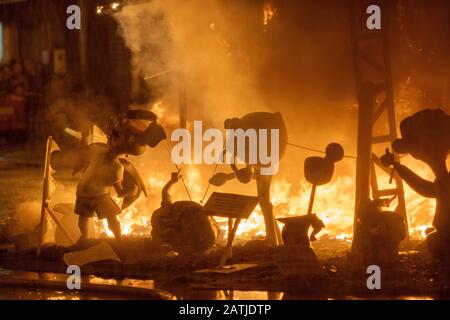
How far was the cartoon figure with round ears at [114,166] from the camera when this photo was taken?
30.5ft

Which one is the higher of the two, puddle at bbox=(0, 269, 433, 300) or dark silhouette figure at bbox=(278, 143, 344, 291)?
dark silhouette figure at bbox=(278, 143, 344, 291)

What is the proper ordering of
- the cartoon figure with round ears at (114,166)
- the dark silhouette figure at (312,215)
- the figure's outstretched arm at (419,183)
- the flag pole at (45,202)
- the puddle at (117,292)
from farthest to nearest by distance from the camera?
the flag pole at (45,202) < the cartoon figure with round ears at (114,166) < the figure's outstretched arm at (419,183) < the dark silhouette figure at (312,215) < the puddle at (117,292)

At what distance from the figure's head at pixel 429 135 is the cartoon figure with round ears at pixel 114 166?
3.11 m

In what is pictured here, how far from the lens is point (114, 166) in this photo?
31.0 feet

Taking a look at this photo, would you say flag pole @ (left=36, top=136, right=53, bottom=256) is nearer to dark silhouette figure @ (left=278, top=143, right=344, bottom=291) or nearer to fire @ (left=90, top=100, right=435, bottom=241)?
fire @ (left=90, top=100, right=435, bottom=241)

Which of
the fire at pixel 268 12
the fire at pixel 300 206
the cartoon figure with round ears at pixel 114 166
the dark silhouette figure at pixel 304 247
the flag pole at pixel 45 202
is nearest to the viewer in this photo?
the dark silhouette figure at pixel 304 247

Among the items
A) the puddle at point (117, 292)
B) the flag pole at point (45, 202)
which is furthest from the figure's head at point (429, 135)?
the flag pole at point (45, 202)

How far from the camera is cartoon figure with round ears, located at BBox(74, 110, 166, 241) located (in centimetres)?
928

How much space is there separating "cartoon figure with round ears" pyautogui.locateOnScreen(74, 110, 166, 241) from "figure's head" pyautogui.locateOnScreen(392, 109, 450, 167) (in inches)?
123

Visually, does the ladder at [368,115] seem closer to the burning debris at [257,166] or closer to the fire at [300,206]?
the burning debris at [257,166]

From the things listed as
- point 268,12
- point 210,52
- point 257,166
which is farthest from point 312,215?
point 210,52

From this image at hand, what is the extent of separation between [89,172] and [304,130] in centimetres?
480

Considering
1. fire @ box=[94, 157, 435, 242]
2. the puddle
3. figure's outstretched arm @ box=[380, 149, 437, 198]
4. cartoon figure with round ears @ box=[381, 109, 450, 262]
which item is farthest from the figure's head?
fire @ box=[94, 157, 435, 242]

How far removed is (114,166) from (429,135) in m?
4.02
